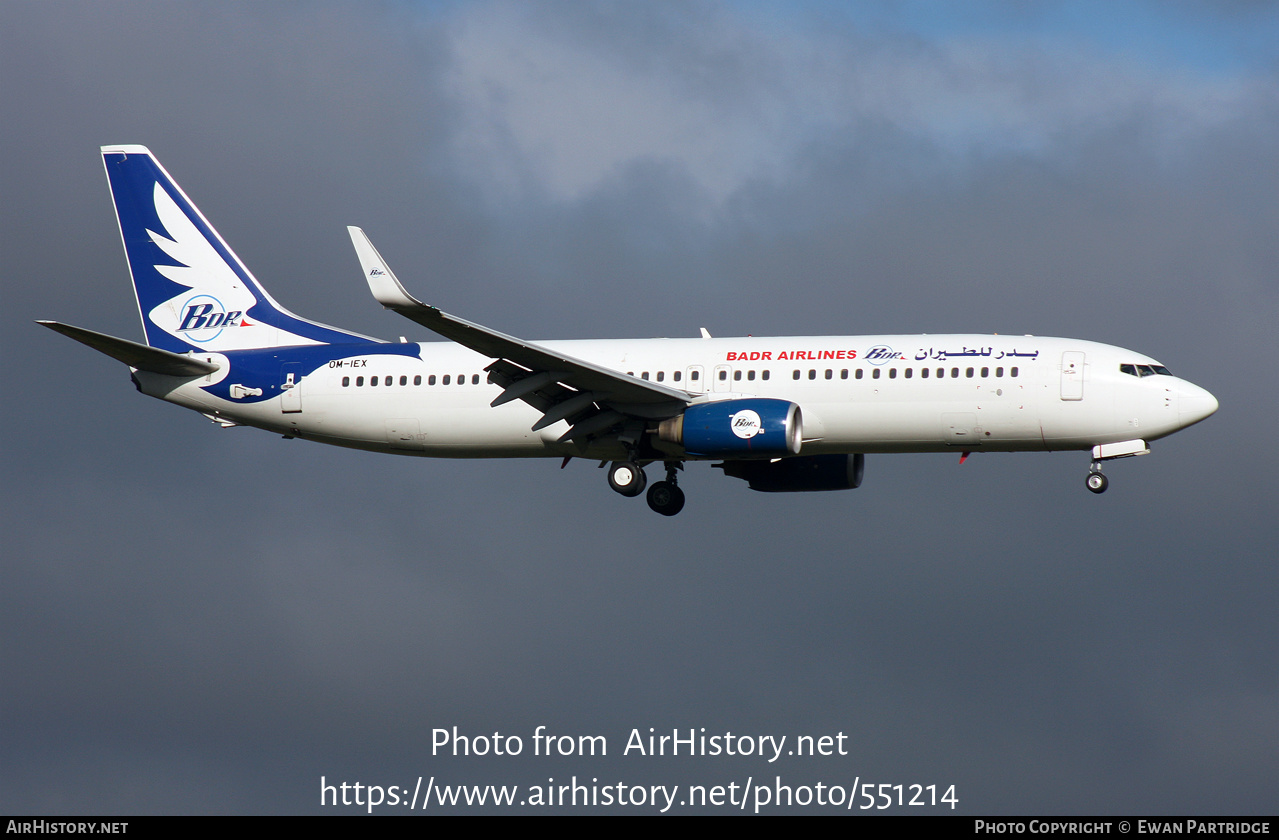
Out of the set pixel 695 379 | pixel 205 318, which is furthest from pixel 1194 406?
pixel 205 318

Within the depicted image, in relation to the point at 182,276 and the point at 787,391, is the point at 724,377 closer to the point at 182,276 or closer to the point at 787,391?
the point at 787,391

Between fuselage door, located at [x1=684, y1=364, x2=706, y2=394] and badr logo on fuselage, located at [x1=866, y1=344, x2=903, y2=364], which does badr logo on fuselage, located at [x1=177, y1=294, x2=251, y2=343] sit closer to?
fuselage door, located at [x1=684, y1=364, x2=706, y2=394]

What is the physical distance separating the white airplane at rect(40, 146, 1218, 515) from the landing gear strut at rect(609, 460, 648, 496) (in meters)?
0.04

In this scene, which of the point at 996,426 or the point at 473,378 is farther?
the point at 473,378

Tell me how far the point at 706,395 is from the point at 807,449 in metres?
3.22

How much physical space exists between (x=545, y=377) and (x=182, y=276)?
15498mm

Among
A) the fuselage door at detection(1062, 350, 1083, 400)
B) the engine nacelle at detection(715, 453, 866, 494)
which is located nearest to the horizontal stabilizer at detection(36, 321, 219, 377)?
the engine nacelle at detection(715, 453, 866, 494)

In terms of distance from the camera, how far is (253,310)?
50812mm

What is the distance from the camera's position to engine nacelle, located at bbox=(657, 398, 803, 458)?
42594 mm

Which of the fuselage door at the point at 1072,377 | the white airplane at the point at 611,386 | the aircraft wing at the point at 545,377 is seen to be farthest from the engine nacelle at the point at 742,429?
the fuselage door at the point at 1072,377

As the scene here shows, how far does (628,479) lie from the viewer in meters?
46.3

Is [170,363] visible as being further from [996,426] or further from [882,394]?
[996,426]

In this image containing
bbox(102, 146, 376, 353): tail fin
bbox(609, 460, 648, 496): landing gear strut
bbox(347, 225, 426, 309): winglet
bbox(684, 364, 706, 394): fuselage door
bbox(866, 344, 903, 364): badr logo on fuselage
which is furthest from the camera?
bbox(102, 146, 376, 353): tail fin

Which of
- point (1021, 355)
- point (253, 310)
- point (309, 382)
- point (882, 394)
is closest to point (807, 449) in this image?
point (882, 394)
